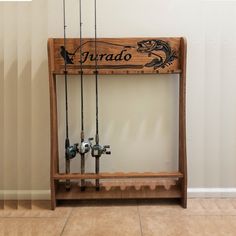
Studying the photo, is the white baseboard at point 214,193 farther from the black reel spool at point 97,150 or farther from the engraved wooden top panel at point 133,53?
the engraved wooden top panel at point 133,53

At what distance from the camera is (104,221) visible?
76.5 inches

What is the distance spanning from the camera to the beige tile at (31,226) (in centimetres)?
179

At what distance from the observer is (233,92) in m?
2.29

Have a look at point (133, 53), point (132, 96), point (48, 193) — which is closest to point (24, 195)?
point (48, 193)

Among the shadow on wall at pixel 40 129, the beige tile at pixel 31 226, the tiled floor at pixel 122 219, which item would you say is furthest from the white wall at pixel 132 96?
the beige tile at pixel 31 226

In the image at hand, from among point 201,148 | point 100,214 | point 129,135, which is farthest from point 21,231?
point 201,148

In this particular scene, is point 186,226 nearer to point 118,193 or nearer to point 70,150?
point 118,193

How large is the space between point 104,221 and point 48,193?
1.88ft

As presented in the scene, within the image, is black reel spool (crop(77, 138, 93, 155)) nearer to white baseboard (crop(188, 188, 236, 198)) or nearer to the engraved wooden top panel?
the engraved wooden top panel

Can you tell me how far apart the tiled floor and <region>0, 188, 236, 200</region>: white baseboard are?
6 cm

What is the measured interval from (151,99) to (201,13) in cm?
70

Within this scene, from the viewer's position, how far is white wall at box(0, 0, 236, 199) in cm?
225

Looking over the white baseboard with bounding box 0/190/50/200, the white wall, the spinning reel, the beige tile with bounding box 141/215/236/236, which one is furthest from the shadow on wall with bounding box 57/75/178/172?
the beige tile with bounding box 141/215/236/236

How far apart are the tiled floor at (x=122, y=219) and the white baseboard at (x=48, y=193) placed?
6 centimetres
